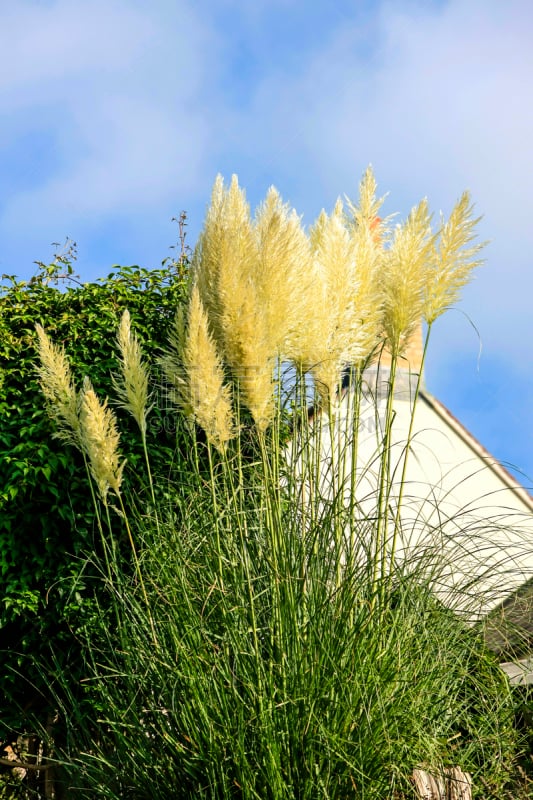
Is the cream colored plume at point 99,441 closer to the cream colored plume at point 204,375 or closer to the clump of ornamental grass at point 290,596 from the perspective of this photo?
the clump of ornamental grass at point 290,596

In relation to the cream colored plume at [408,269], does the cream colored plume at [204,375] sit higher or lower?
lower

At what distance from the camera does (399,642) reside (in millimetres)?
2928

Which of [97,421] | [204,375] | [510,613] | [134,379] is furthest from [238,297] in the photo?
[510,613]

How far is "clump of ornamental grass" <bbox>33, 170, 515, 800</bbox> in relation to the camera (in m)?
2.67

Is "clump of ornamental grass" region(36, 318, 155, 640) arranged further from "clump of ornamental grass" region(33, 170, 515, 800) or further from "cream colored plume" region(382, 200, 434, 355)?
"cream colored plume" region(382, 200, 434, 355)

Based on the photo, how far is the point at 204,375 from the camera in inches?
116

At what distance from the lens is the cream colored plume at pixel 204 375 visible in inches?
115

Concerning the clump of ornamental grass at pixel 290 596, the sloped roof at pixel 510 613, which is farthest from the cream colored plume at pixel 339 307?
the sloped roof at pixel 510 613

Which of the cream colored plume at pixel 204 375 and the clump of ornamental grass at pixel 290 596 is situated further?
the cream colored plume at pixel 204 375

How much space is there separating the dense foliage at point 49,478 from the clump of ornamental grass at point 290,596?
99 cm

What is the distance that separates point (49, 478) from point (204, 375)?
1.79 m

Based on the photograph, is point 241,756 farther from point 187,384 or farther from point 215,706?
point 187,384

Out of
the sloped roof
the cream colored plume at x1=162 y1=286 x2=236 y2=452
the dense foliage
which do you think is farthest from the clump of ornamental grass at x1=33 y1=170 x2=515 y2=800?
the dense foliage

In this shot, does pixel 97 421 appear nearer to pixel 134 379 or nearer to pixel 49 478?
pixel 134 379
